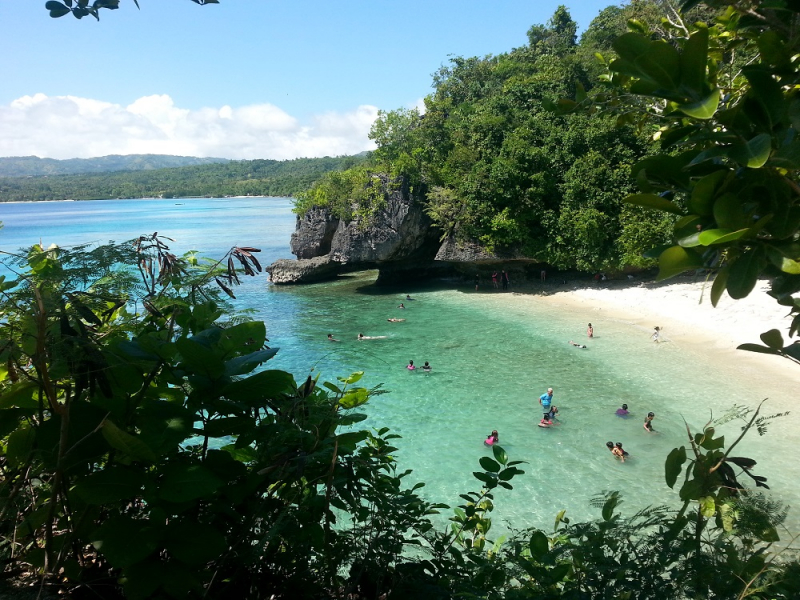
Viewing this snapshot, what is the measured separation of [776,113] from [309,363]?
56.0 feet

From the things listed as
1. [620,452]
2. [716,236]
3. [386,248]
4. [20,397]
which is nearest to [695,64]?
[716,236]

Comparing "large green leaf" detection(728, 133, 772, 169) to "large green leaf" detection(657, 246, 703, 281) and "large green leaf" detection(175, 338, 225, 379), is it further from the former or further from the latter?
"large green leaf" detection(175, 338, 225, 379)

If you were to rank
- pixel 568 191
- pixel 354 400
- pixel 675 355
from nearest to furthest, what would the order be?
1. pixel 354 400
2. pixel 675 355
3. pixel 568 191

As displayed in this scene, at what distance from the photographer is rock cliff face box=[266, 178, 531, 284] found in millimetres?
27641

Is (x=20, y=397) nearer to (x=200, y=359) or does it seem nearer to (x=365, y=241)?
(x=200, y=359)

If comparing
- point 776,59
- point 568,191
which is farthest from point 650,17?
point 776,59

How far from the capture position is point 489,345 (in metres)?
18.7

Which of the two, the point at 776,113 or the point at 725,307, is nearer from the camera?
the point at 776,113

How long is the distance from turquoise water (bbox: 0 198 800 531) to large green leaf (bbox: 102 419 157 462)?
2975 mm

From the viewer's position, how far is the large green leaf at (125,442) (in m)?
1.46

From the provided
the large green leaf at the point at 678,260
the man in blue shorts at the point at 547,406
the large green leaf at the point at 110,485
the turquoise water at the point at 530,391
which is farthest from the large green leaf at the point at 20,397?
the man in blue shorts at the point at 547,406

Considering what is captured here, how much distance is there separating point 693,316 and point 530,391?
918 cm

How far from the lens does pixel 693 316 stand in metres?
19.1

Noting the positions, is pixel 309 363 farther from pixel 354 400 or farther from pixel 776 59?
pixel 776 59
